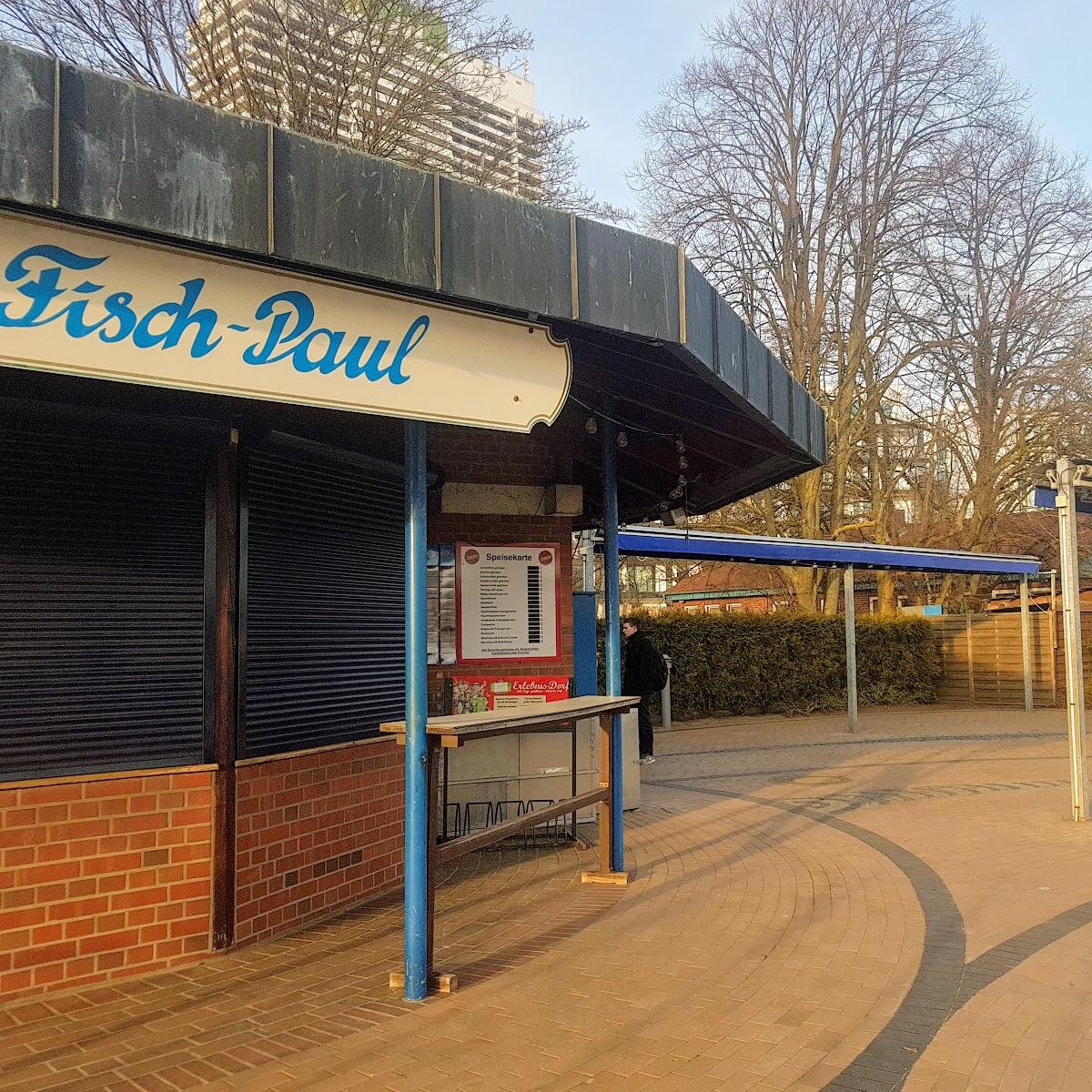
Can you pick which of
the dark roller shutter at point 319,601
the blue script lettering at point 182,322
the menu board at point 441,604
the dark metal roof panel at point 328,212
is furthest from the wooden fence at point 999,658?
the blue script lettering at point 182,322

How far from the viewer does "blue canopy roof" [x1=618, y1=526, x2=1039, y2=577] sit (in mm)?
13438

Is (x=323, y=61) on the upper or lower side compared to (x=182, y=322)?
upper

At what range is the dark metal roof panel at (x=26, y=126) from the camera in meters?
2.89

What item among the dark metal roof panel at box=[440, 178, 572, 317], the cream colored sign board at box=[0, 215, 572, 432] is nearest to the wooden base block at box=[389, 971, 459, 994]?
the cream colored sign board at box=[0, 215, 572, 432]

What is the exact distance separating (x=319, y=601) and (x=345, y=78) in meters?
11.6

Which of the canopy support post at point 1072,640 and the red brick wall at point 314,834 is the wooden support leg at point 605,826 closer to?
the red brick wall at point 314,834

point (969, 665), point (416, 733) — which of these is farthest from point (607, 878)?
point (969, 665)

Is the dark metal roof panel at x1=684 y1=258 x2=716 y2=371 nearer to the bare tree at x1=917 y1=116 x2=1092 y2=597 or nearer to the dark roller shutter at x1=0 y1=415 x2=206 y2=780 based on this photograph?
the dark roller shutter at x1=0 y1=415 x2=206 y2=780

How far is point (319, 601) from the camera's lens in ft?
18.5

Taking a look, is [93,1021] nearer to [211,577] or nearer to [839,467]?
[211,577]

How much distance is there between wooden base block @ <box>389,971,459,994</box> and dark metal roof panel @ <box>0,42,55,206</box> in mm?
3307

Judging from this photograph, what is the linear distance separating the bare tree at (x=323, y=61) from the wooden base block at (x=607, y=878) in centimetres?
1120

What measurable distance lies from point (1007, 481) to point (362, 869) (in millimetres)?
23645

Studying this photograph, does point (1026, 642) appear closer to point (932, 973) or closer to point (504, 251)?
point (932, 973)
